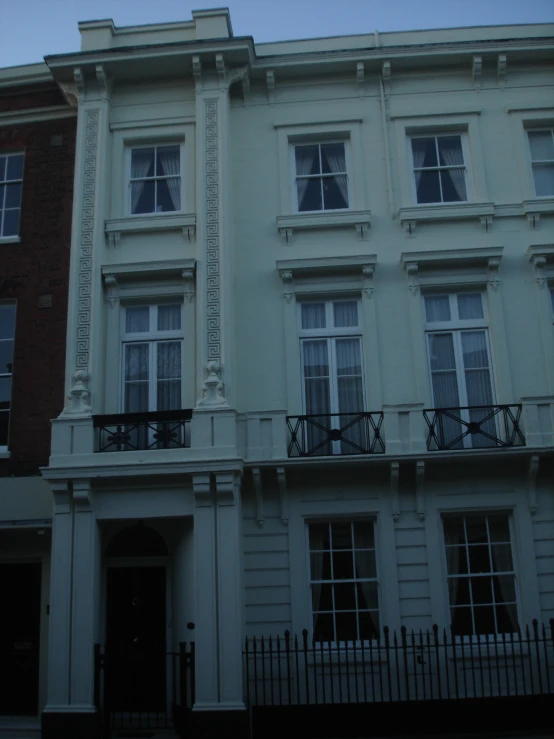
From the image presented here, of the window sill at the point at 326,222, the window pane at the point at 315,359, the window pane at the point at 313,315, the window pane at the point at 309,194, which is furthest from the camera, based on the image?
the window pane at the point at 309,194

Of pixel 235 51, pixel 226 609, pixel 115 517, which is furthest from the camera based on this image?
pixel 235 51

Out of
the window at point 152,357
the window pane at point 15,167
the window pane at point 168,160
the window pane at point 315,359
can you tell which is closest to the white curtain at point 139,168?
the window pane at point 168,160

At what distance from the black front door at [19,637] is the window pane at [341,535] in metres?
5.34

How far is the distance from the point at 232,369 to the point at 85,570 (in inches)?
161

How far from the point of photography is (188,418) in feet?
42.3

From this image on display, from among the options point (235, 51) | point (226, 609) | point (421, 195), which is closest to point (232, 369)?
point (226, 609)

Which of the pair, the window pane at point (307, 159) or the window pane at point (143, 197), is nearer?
the window pane at point (143, 197)

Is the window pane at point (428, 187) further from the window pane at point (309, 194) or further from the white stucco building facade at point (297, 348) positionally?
the window pane at point (309, 194)

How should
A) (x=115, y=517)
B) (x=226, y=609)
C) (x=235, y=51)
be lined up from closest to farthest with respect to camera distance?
(x=226, y=609)
(x=115, y=517)
(x=235, y=51)

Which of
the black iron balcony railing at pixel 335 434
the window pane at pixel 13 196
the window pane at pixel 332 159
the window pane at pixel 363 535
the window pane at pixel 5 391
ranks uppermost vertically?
the window pane at pixel 332 159

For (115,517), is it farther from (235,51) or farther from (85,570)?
(235,51)

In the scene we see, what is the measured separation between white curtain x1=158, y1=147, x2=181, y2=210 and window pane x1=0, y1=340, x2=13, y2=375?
4180 mm

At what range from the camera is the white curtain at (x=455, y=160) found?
1505cm

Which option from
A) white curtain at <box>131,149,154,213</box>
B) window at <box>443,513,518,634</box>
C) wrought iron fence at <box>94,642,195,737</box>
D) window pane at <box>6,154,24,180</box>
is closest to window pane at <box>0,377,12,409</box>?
white curtain at <box>131,149,154,213</box>
